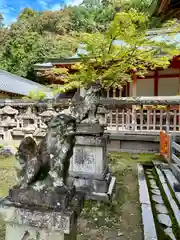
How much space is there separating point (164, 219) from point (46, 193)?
242 centimetres

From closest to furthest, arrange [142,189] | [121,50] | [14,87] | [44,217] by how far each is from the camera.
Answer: [44,217], [142,189], [121,50], [14,87]

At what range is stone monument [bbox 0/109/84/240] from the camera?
151cm

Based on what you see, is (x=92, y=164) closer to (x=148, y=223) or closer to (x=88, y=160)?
(x=88, y=160)

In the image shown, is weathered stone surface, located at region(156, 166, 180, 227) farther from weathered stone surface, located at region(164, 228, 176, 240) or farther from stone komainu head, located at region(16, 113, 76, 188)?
stone komainu head, located at region(16, 113, 76, 188)

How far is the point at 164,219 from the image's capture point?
10.5 feet

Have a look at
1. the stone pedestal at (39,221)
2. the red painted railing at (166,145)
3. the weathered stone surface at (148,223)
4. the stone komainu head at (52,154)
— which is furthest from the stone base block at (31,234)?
the red painted railing at (166,145)

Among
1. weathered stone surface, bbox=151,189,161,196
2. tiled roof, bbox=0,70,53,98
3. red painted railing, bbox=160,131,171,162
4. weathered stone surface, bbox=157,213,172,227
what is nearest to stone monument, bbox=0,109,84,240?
weathered stone surface, bbox=157,213,172,227

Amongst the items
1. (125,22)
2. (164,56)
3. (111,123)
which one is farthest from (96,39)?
(111,123)

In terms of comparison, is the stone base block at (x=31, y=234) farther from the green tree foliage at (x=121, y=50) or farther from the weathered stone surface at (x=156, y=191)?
the green tree foliage at (x=121, y=50)

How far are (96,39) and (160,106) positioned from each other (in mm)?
3358

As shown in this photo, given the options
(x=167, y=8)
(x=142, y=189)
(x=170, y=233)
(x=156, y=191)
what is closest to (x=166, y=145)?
(x=156, y=191)

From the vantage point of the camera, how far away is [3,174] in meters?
5.21

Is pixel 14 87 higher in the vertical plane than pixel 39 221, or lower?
higher

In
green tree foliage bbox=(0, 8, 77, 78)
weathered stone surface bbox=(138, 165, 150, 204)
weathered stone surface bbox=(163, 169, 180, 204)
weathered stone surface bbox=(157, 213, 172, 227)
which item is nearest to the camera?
weathered stone surface bbox=(157, 213, 172, 227)
